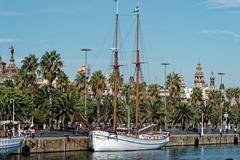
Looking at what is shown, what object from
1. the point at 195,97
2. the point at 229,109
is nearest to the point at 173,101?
the point at 195,97

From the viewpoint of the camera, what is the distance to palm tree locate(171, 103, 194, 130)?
505ft

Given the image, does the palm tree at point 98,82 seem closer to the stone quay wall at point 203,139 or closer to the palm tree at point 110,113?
the palm tree at point 110,113

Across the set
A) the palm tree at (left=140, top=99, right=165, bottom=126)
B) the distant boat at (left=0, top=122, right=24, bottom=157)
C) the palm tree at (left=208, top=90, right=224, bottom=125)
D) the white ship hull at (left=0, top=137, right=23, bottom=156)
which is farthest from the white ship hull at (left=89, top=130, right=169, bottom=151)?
the palm tree at (left=208, top=90, right=224, bottom=125)

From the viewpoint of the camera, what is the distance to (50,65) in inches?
5271

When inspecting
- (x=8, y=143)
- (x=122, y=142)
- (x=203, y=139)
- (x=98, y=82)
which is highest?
(x=98, y=82)

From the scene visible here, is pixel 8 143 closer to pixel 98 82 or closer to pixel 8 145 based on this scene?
pixel 8 145

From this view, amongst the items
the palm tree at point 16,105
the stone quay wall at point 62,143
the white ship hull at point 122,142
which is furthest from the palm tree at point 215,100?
the palm tree at point 16,105

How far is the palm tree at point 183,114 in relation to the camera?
15400 centimetres

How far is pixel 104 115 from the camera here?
139250 mm

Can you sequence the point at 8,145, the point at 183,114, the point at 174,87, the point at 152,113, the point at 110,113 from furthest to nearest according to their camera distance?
the point at 174,87, the point at 183,114, the point at 152,113, the point at 110,113, the point at 8,145

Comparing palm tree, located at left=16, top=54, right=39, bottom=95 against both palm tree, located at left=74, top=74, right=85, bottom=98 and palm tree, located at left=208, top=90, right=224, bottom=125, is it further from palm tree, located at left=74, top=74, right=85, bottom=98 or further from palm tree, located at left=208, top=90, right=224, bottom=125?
palm tree, located at left=208, top=90, right=224, bottom=125

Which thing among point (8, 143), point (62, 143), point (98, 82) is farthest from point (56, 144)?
point (98, 82)

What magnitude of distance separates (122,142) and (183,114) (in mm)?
43517

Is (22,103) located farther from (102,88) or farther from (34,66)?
(102,88)
